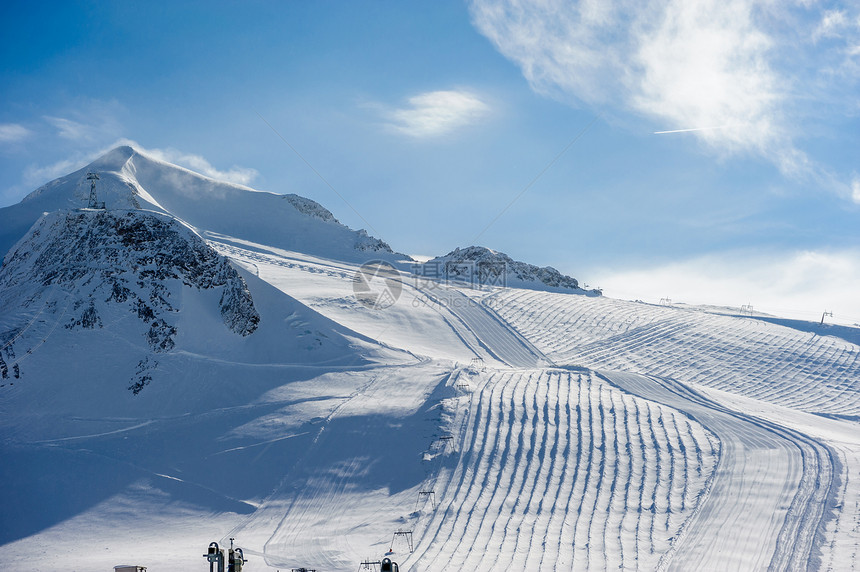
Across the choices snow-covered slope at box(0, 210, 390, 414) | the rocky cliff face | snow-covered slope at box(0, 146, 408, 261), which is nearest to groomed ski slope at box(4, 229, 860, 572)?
snow-covered slope at box(0, 210, 390, 414)

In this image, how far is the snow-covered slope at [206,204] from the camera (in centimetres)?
4375

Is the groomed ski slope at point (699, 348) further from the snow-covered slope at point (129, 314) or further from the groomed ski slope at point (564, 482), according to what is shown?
the snow-covered slope at point (129, 314)

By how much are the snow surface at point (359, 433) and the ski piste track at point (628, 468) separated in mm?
97

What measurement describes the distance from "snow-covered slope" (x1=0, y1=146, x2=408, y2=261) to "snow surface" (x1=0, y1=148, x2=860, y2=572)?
1453 cm

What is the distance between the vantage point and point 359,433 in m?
22.0

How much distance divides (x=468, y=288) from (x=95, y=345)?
88.4 ft

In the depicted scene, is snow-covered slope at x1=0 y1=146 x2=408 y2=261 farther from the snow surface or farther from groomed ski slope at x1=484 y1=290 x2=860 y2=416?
groomed ski slope at x1=484 y1=290 x2=860 y2=416

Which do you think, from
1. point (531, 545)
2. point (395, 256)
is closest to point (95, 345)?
point (531, 545)

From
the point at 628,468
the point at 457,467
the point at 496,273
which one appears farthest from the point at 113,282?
the point at 496,273

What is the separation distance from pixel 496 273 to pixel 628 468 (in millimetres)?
35544

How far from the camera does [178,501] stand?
62.2 ft

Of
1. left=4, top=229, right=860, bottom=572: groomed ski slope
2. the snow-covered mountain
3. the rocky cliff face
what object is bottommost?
left=4, top=229, right=860, bottom=572: groomed ski slope

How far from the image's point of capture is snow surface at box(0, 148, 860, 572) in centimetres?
1662

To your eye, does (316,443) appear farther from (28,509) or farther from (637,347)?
(637,347)
